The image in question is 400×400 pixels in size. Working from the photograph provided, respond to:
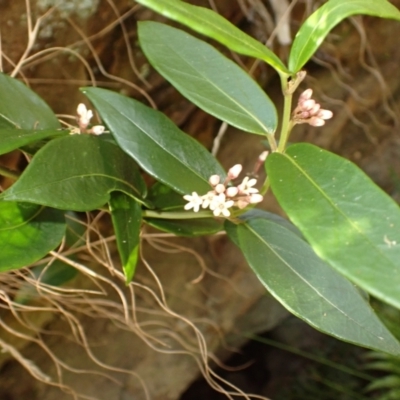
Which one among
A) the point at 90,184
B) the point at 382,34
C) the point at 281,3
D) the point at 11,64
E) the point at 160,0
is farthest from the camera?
the point at 382,34

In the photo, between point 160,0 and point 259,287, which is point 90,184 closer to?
point 160,0

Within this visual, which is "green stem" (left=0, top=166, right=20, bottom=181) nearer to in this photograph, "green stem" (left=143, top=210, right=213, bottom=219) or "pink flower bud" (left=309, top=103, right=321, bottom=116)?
"green stem" (left=143, top=210, right=213, bottom=219)

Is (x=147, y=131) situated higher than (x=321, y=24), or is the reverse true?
(x=321, y=24)

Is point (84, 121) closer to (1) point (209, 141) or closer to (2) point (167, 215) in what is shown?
(2) point (167, 215)

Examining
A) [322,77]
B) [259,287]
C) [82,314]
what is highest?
[322,77]

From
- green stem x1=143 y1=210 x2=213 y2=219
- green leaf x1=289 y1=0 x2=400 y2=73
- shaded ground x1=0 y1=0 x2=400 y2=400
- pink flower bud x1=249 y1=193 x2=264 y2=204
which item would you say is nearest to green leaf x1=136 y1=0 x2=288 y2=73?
green leaf x1=289 y1=0 x2=400 y2=73

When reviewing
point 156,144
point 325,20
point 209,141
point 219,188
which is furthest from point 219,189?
point 209,141

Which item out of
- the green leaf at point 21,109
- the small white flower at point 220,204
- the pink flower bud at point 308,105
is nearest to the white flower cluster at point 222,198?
the small white flower at point 220,204

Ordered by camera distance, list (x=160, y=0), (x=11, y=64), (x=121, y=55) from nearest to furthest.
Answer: (x=160, y=0), (x=11, y=64), (x=121, y=55)

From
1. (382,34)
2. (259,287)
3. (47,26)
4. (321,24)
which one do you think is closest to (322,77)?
(382,34)
